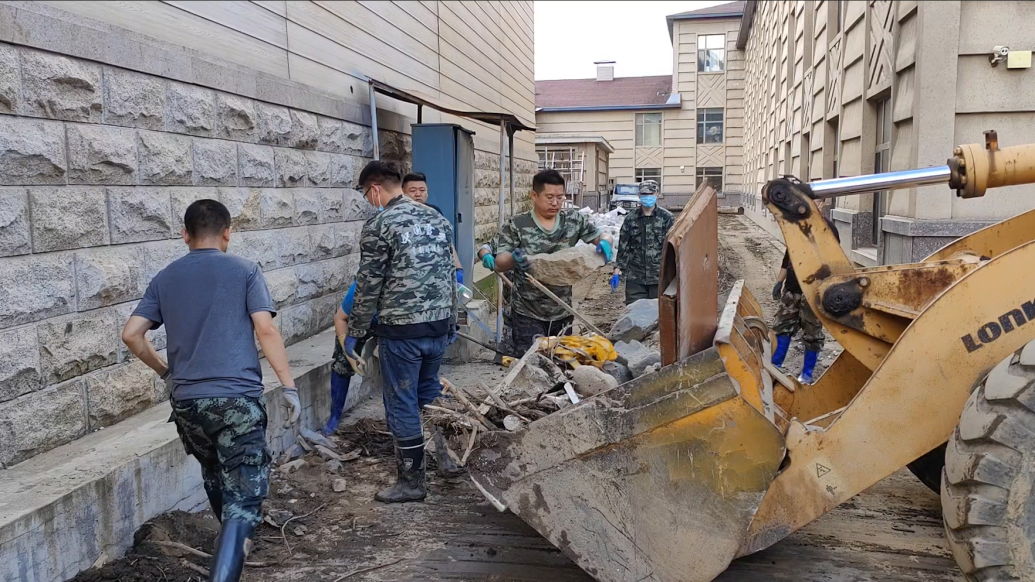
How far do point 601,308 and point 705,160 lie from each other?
1288 inches

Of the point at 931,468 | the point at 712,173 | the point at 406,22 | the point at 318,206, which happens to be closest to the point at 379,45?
the point at 406,22

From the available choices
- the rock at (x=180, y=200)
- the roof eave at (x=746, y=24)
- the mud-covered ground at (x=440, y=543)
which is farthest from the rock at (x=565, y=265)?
the roof eave at (x=746, y=24)

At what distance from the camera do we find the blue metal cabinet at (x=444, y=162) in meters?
8.84

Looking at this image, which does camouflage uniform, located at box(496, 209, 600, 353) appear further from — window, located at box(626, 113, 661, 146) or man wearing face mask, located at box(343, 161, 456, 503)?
window, located at box(626, 113, 661, 146)

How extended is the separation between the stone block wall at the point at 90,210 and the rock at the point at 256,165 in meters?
0.01

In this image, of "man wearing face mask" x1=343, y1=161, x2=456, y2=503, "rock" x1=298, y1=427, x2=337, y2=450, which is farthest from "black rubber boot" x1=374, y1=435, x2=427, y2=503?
"rock" x1=298, y1=427, x2=337, y2=450

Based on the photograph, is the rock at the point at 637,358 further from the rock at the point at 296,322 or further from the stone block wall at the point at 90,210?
the stone block wall at the point at 90,210

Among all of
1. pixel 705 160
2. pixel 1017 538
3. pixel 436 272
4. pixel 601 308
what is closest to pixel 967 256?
pixel 1017 538

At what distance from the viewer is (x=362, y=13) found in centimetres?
793

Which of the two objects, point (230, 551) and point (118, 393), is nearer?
point (230, 551)

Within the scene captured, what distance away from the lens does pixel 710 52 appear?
43.0 meters

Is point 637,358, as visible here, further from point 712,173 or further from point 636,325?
point 712,173

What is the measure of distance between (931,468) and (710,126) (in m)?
40.4

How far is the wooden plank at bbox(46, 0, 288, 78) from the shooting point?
4.20 m
